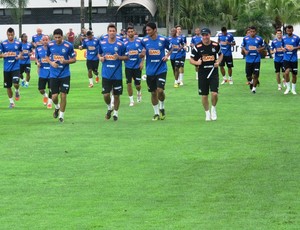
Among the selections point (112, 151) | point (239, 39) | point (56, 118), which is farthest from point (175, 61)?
point (239, 39)

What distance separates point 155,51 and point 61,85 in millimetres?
2396

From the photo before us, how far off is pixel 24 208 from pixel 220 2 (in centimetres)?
7813

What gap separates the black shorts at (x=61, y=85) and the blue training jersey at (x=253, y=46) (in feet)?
32.3

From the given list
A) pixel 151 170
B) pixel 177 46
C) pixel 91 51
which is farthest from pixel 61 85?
pixel 91 51

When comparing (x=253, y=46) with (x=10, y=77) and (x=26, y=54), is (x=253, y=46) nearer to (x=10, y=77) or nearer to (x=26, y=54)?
(x=10, y=77)

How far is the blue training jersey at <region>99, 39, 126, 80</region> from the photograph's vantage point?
2183cm

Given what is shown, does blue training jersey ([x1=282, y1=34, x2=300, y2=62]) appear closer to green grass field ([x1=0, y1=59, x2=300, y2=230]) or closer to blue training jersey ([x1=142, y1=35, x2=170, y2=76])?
green grass field ([x1=0, y1=59, x2=300, y2=230])

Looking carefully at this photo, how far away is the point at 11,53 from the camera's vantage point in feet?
87.9

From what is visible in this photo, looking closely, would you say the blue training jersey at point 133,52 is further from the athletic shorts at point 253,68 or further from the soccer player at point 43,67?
the athletic shorts at point 253,68

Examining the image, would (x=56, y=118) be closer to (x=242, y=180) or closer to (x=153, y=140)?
(x=153, y=140)

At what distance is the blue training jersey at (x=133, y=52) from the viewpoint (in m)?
26.3

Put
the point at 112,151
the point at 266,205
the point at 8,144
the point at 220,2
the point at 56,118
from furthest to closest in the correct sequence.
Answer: the point at 220,2
the point at 56,118
the point at 8,144
the point at 112,151
the point at 266,205

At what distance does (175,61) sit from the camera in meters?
Result: 35.2

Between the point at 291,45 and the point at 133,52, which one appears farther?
the point at 291,45
